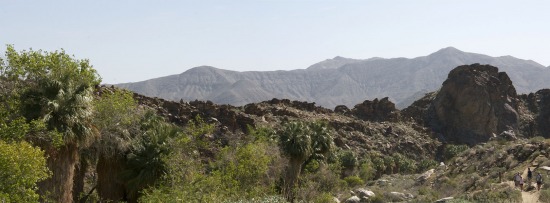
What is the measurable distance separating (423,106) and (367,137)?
116 feet

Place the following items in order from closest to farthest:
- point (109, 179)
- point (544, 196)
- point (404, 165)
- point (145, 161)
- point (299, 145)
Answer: point (544, 196), point (145, 161), point (109, 179), point (299, 145), point (404, 165)

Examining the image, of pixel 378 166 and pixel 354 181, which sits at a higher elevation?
pixel 354 181

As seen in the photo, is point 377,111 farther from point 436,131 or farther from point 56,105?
point 56,105

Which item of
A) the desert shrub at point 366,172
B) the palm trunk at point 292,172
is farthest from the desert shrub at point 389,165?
the palm trunk at point 292,172

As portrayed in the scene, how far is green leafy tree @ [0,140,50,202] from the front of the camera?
1357 cm

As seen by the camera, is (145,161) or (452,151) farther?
(452,151)

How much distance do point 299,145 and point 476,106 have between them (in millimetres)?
81051

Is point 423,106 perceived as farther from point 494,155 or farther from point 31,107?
point 31,107

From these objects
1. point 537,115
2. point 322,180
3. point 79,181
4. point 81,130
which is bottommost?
point 322,180

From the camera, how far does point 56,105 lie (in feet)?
57.4

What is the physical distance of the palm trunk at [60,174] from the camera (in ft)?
58.7

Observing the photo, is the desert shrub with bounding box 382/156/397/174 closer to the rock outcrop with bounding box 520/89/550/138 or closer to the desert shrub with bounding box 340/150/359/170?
the desert shrub with bounding box 340/150/359/170

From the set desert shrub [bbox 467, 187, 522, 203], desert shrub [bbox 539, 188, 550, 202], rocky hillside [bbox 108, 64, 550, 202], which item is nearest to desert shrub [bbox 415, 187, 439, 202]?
rocky hillside [bbox 108, 64, 550, 202]

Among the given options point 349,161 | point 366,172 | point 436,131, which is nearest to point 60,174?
point 366,172
